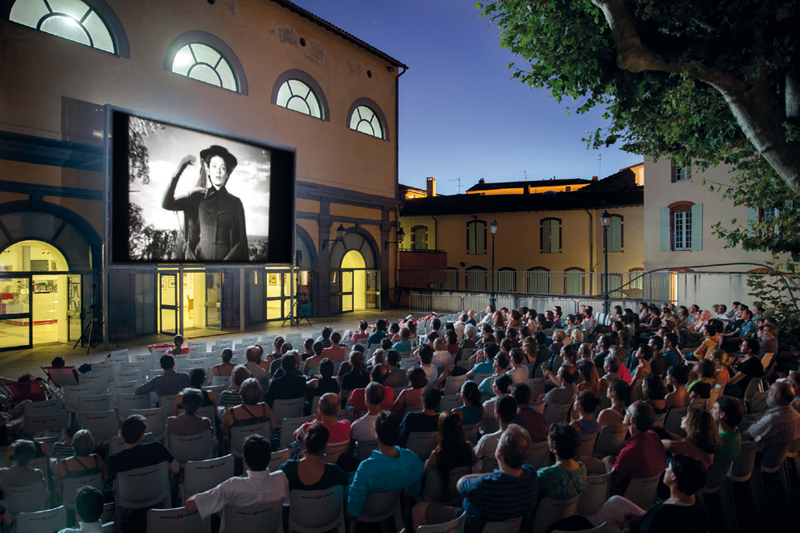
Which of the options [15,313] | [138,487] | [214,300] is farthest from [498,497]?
[214,300]

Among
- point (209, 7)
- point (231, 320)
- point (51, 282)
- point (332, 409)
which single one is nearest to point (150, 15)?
point (209, 7)

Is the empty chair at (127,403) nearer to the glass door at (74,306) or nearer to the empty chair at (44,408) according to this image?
the empty chair at (44,408)

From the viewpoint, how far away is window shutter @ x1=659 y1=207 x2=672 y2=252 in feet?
71.1

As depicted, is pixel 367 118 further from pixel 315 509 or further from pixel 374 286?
pixel 315 509

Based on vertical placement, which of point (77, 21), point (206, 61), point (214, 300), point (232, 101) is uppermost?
point (206, 61)

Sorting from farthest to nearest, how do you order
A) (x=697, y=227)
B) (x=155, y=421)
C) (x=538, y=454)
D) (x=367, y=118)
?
(x=367, y=118) → (x=697, y=227) → (x=155, y=421) → (x=538, y=454)

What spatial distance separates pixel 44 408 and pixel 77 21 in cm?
1185

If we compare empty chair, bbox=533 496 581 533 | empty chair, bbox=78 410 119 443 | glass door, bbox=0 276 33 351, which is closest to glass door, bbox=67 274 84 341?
glass door, bbox=0 276 33 351

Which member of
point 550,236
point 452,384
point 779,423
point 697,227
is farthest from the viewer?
point 550,236

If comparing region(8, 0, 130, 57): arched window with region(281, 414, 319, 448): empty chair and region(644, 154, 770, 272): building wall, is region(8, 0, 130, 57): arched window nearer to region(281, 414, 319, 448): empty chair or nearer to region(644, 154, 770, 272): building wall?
region(281, 414, 319, 448): empty chair

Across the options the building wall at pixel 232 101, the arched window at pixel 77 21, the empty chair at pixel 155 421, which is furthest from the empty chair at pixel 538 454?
the arched window at pixel 77 21

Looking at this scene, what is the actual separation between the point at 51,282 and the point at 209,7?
10127 millimetres

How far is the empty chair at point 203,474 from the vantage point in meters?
3.70

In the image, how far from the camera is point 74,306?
13352mm
